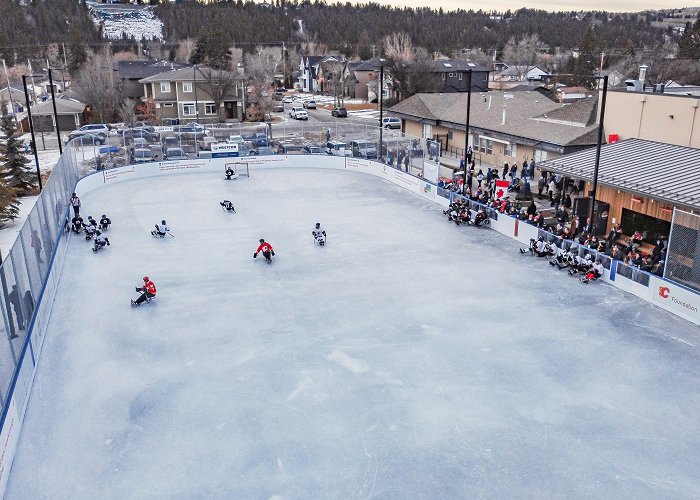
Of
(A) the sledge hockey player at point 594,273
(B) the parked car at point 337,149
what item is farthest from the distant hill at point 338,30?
(A) the sledge hockey player at point 594,273

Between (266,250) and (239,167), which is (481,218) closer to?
(266,250)

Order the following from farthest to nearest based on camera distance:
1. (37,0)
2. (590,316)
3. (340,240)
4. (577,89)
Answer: (37,0)
(577,89)
(340,240)
(590,316)

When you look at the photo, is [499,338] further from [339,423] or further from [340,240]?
[340,240]

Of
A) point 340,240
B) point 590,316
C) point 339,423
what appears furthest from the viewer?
point 340,240

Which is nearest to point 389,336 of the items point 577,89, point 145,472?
point 145,472

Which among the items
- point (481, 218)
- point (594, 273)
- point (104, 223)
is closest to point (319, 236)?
point (481, 218)

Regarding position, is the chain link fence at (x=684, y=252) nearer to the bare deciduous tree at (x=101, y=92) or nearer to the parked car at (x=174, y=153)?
the parked car at (x=174, y=153)

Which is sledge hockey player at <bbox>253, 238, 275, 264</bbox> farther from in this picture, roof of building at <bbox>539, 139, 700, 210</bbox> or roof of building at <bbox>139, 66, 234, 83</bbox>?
roof of building at <bbox>139, 66, 234, 83</bbox>
